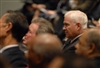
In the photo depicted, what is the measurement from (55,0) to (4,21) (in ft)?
10.4

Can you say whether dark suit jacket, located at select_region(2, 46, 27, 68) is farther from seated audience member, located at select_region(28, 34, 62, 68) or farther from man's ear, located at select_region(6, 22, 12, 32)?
seated audience member, located at select_region(28, 34, 62, 68)

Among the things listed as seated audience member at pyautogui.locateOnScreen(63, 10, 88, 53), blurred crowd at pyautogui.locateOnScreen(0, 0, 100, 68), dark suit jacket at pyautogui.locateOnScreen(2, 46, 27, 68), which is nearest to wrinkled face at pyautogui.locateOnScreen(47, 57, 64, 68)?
blurred crowd at pyautogui.locateOnScreen(0, 0, 100, 68)

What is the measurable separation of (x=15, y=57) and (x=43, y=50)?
108 centimetres

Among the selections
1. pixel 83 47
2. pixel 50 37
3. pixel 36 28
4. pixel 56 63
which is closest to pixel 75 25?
pixel 36 28

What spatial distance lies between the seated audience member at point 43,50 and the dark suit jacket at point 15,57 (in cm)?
91

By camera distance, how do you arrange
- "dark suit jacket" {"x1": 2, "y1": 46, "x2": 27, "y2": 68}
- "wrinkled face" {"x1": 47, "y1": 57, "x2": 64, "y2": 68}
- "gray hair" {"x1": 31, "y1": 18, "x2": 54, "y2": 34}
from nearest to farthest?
"wrinkled face" {"x1": 47, "y1": 57, "x2": 64, "y2": 68} < "dark suit jacket" {"x1": 2, "y1": 46, "x2": 27, "y2": 68} < "gray hair" {"x1": 31, "y1": 18, "x2": 54, "y2": 34}

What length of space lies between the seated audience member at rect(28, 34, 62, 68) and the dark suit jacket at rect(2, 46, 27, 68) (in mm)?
911

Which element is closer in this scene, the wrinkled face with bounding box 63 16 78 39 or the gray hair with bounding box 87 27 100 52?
the gray hair with bounding box 87 27 100 52

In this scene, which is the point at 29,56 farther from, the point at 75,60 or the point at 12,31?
the point at 12,31

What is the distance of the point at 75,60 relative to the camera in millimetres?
1908

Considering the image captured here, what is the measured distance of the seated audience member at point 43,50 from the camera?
2.11 metres

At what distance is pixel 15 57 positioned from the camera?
125 inches

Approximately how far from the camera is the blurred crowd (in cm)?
209

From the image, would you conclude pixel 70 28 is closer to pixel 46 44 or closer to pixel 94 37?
pixel 94 37
